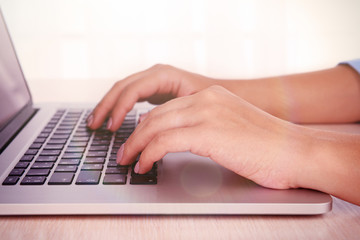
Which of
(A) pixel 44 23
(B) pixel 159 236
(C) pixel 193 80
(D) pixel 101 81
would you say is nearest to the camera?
(B) pixel 159 236

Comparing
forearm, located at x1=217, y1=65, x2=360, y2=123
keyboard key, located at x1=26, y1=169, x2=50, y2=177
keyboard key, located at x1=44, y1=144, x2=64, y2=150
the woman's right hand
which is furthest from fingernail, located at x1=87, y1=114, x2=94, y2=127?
forearm, located at x1=217, y1=65, x2=360, y2=123

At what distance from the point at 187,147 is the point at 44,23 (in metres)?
1.40

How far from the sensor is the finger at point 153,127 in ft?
1.55

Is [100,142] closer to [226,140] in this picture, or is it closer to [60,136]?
[60,136]

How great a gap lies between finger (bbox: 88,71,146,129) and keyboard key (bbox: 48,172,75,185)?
0.22 metres

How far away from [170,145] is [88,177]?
0.38ft

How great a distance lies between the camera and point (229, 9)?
65.2 inches

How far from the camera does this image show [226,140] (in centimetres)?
44

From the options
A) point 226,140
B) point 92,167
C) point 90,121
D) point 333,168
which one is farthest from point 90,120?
point 333,168

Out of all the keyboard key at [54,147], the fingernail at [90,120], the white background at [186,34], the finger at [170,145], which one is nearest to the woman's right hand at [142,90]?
the fingernail at [90,120]

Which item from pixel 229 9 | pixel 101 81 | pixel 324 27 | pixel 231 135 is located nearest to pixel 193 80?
pixel 231 135

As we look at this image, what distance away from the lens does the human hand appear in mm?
438

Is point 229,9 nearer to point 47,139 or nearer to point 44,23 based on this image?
point 44,23

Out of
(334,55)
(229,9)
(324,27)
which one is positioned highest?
(229,9)
